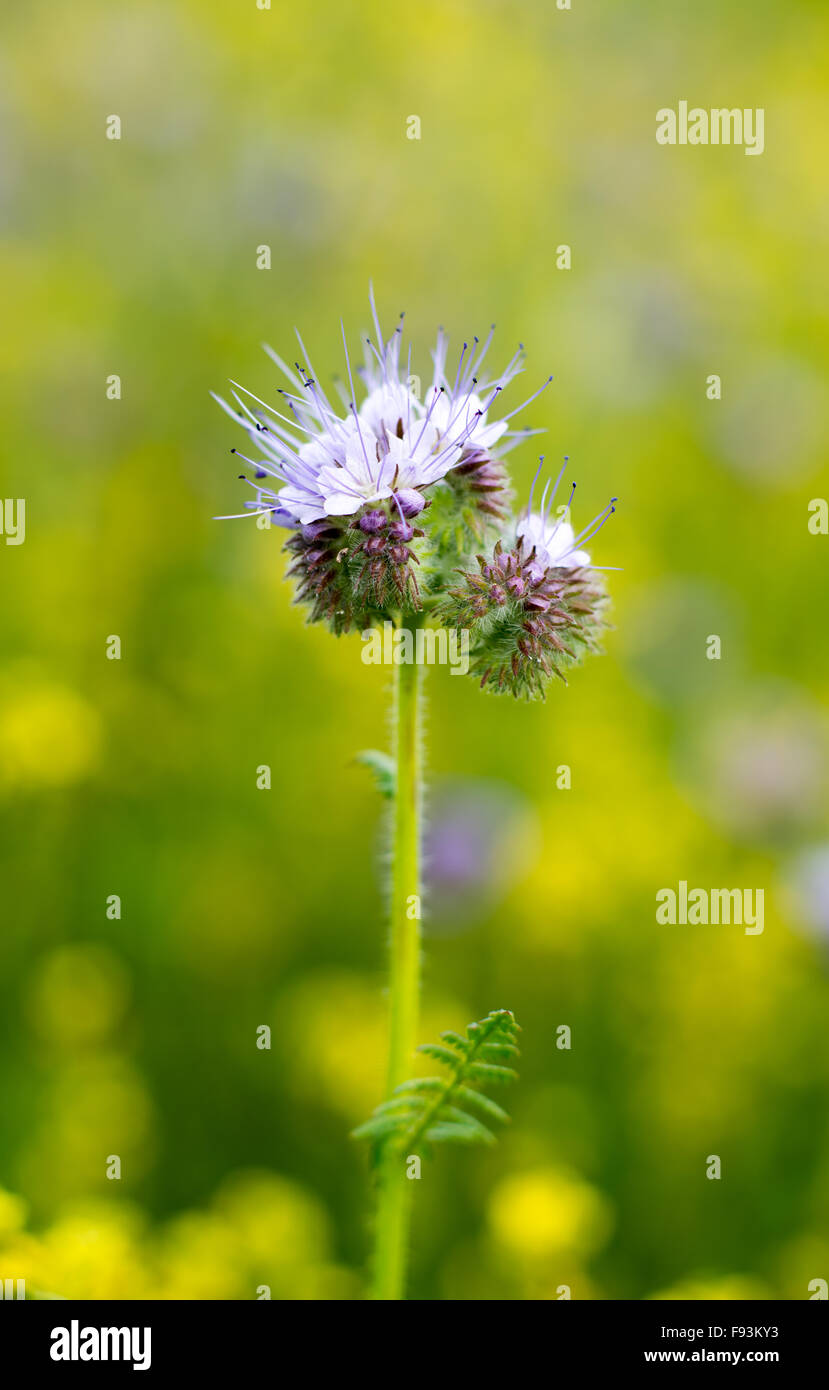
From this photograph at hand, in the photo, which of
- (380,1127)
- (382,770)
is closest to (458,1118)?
(380,1127)

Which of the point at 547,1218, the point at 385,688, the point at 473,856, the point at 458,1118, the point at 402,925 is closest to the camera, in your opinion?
the point at 458,1118

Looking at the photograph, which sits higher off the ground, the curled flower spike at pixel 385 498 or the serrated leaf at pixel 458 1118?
the curled flower spike at pixel 385 498

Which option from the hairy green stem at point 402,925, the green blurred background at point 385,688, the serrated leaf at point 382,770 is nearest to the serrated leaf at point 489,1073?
the hairy green stem at point 402,925

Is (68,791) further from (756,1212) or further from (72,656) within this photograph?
(756,1212)

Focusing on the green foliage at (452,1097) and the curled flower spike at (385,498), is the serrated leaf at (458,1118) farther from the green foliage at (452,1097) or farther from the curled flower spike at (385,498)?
the curled flower spike at (385,498)

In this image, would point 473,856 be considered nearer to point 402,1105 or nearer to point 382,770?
point 382,770

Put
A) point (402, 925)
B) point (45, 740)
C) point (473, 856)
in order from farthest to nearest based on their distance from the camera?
point (473, 856) → point (45, 740) → point (402, 925)
